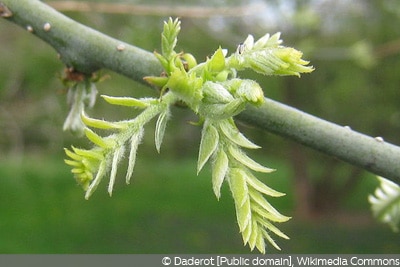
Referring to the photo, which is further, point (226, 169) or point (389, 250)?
point (389, 250)

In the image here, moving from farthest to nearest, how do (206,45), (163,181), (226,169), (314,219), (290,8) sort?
(163,181) < (314,219) < (206,45) < (290,8) < (226,169)

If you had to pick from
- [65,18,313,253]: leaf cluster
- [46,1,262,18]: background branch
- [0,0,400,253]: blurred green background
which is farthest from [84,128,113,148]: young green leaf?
[0,0,400,253]: blurred green background

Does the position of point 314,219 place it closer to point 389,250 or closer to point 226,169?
point 389,250

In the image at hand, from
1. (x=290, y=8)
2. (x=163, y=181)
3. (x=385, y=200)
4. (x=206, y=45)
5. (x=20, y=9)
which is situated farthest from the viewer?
(x=163, y=181)

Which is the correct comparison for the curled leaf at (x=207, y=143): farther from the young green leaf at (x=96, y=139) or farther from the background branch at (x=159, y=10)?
the background branch at (x=159, y=10)

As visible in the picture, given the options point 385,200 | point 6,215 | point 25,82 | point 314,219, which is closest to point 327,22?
point 314,219

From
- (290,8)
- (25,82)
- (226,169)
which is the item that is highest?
(290,8)
